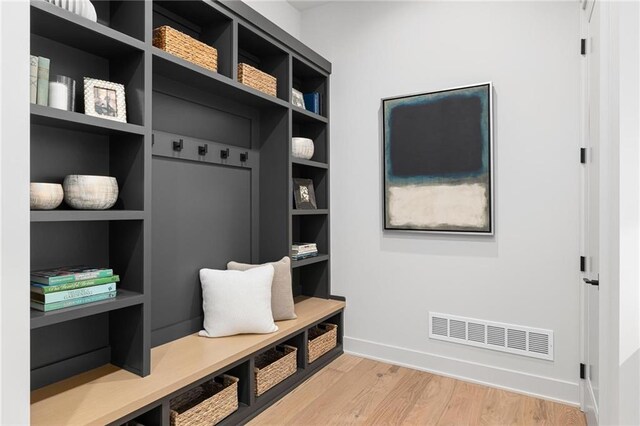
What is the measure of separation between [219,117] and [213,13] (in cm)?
60

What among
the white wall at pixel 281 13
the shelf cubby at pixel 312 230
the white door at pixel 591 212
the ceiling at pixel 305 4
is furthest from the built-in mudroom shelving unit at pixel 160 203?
the white door at pixel 591 212

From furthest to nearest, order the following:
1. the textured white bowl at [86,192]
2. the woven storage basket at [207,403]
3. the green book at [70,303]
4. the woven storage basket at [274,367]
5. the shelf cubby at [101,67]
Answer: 1. the woven storage basket at [274,367]
2. the woven storage basket at [207,403]
3. the shelf cubby at [101,67]
4. the textured white bowl at [86,192]
5. the green book at [70,303]

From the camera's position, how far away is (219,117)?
2580mm

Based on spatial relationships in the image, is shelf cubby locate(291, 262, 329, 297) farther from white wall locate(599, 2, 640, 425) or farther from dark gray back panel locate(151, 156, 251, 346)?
white wall locate(599, 2, 640, 425)

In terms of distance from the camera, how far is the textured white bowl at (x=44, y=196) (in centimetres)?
150

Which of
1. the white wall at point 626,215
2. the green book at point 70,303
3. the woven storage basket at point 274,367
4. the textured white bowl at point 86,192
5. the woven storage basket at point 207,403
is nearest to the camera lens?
the white wall at point 626,215

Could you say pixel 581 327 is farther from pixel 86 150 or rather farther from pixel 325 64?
pixel 86 150

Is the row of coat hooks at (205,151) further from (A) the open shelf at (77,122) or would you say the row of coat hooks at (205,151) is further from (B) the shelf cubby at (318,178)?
(B) the shelf cubby at (318,178)

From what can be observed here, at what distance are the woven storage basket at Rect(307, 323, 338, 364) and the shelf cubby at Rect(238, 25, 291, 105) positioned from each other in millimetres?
1727

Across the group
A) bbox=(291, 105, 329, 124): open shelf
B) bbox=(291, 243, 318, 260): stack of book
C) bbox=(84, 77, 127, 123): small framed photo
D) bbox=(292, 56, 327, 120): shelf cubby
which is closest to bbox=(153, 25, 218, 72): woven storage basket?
bbox=(84, 77, 127, 123): small framed photo

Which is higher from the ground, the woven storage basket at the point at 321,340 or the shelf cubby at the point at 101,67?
the shelf cubby at the point at 101,67

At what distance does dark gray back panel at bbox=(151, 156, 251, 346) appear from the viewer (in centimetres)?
219

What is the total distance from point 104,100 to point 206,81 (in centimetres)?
66

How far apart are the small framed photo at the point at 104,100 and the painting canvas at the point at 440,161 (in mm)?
1869
